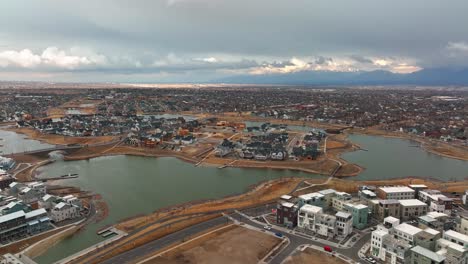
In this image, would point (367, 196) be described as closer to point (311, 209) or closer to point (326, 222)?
point (311, 209)

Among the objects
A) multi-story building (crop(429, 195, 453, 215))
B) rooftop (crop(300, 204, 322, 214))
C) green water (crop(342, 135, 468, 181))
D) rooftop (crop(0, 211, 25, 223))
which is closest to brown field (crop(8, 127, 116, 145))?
rooftop (crop(0, 211, 25, 223))

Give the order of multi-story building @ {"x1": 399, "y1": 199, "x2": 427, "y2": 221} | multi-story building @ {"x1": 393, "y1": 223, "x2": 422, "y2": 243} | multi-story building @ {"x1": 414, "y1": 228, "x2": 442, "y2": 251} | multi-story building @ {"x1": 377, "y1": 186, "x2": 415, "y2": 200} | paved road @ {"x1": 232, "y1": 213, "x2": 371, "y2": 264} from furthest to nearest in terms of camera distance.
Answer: multi-story building @ {"x1": 377, "y1": 186, "x2": 415, "y2": 200}, multi-story building @ {"x1": 399, "y1": 199, "x2": 427, "y2": 221}, multi-story building @ {"x1": 393, "y1": 223, "x2": 422, "y2": 243}, paved road @ {"x1": 232, "y1": 213, "x2": 371, "y2": 264}, multi-story building @ {"x1": 414, "y1": 228, "x2": 442, "y2": 251}

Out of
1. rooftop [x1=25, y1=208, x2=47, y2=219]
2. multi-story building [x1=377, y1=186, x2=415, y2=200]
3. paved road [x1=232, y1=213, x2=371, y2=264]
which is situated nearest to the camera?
paved road [x1=232, y1=213, x2=371, y2=264]

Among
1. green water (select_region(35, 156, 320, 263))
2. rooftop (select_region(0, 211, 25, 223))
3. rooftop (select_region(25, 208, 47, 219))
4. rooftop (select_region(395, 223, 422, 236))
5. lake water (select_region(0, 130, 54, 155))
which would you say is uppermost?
rooftop (select_region(395, 223, 422, 236))

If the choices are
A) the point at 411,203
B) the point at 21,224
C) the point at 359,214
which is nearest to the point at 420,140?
the point at 411,203

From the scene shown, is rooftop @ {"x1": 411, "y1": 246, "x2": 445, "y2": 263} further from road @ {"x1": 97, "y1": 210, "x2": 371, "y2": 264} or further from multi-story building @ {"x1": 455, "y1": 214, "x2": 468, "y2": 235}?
multi-story building @ {"x1": 455, "y1": 214, "x2": 468, "y2": 235}

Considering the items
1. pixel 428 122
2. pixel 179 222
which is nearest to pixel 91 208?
pixel 179 222

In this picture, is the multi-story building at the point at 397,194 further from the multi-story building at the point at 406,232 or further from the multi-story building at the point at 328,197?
the multi-story building at the point at 406,232

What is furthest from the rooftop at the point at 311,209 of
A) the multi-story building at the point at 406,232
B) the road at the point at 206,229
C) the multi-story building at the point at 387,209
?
the multi-story building at the point at 387,209
